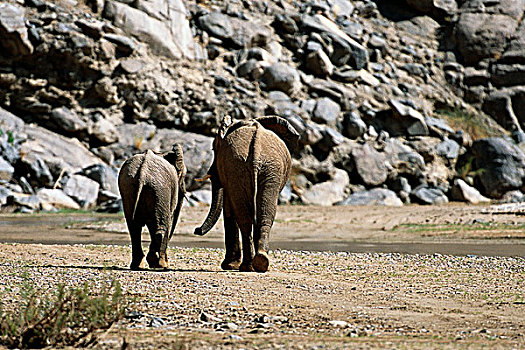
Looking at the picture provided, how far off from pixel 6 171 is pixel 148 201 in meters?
17.9

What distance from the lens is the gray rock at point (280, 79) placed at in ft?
110

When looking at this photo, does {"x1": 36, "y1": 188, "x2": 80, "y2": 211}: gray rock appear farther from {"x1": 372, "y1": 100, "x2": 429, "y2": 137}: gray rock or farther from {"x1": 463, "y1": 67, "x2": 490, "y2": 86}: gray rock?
{"x1": 463, "y1": 67, "x2": 490, "y2": 86}: gray rock

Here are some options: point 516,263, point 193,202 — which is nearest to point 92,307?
point 516,263

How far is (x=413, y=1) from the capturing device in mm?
44188

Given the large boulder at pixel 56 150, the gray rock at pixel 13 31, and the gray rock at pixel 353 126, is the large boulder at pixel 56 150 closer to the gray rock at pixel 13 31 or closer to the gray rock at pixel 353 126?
the gray rock at pixel 13 31

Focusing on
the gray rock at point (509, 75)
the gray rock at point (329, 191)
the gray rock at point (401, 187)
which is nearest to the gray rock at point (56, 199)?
the gray rock at point (329, 191)

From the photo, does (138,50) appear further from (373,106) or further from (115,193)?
(373,106)

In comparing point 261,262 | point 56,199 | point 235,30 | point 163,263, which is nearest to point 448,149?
point 235,30

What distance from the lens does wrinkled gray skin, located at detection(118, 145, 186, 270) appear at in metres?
8.83

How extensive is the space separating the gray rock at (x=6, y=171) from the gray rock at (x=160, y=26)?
960cm

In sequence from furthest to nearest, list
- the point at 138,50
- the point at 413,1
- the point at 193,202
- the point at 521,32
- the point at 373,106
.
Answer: the point at 413,1 → the point at 521,32 → the point at 373,106 → the point at 138,50 → the point at 193,202

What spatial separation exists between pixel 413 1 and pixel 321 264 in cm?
3662

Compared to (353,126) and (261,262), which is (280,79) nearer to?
(353,126)

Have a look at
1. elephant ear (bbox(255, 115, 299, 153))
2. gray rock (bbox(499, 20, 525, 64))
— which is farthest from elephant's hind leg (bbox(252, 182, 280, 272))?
gray rock (bbox(499, 20, 525, 64))
